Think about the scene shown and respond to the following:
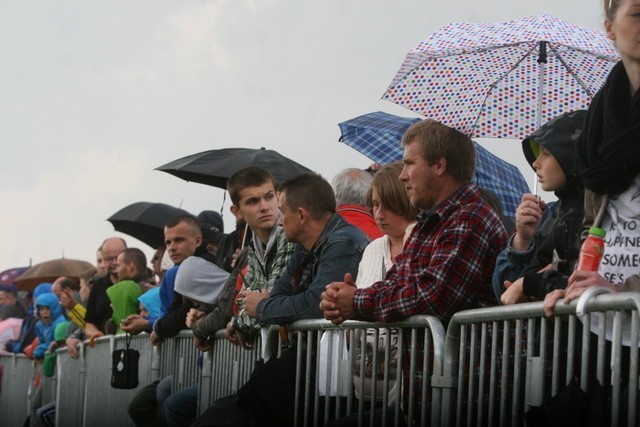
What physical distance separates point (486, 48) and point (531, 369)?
155 inches

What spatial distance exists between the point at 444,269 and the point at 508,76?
3010mm

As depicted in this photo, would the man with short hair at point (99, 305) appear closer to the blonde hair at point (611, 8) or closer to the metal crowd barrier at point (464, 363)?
the metal crowd barrier at point (464, 363)

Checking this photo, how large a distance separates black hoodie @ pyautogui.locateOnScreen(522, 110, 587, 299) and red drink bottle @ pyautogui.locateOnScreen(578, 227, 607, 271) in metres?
0.48

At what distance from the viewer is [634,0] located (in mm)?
4605

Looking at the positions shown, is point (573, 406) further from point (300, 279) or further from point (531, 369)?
point (300, 279)

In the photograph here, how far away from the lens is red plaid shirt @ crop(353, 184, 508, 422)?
18.9 ft

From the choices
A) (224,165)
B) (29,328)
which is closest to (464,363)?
(224,165)

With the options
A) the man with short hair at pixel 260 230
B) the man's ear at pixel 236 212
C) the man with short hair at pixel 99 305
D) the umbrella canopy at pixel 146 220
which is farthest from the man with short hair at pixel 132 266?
the man with short hair at pixel 260 230

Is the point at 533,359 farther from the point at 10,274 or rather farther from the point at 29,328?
the point at 10,274

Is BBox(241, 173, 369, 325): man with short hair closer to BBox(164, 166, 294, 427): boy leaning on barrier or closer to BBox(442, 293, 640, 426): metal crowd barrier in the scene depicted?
BBox(164, 166, 294, 427): boy leaning on barrier

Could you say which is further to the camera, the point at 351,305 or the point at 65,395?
the point at 65,395

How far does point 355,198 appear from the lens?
28.0ft

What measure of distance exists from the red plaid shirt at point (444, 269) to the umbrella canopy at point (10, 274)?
18.8m

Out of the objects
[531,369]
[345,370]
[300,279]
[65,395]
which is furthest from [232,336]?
[65,395]
